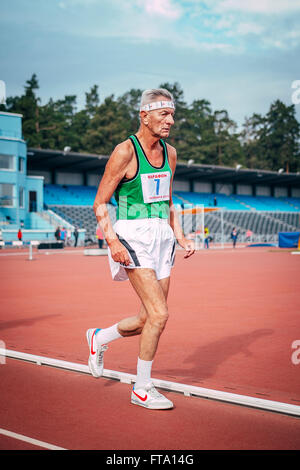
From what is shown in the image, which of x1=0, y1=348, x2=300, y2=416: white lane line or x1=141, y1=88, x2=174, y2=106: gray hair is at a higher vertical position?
x1=141, y1=88, x2=174, y2=106: gray hair

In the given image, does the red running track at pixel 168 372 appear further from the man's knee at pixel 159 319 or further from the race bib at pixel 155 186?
the race bib at pixel 155 186

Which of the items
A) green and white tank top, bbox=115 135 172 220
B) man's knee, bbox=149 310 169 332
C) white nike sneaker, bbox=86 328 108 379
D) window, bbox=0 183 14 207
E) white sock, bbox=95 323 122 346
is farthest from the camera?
window, bbox=0 183 14 207

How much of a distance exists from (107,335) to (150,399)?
0.74 m

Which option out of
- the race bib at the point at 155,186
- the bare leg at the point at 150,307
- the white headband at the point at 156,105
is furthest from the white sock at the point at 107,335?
the white headband at the point at 156,105

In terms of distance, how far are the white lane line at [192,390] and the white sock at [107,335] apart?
45cm

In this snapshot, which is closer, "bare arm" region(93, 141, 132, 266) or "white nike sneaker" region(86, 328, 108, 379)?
"bare arm" region(93, 141, 132, 266)

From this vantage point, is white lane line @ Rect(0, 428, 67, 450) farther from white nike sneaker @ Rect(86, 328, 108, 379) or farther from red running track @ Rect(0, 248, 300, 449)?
white nike sneaker @ Rect(86, 328, 108, 379)

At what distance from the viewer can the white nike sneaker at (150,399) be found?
3.97 metres

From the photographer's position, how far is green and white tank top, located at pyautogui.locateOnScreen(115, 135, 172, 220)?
4.18 m

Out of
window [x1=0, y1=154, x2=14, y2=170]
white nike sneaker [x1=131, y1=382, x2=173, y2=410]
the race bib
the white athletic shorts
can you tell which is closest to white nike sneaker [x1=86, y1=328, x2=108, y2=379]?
white nike sneaker [x1=131, y1=382, x2=173, y2=410]

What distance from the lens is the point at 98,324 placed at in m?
7.72

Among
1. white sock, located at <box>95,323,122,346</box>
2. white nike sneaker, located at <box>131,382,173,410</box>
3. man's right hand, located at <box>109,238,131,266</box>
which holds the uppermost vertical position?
man's right hand, located at <box>109,238,131,266</box>

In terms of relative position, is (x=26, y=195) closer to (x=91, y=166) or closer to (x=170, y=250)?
(x=91, y=166)

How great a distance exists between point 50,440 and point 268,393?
6.04 ft
